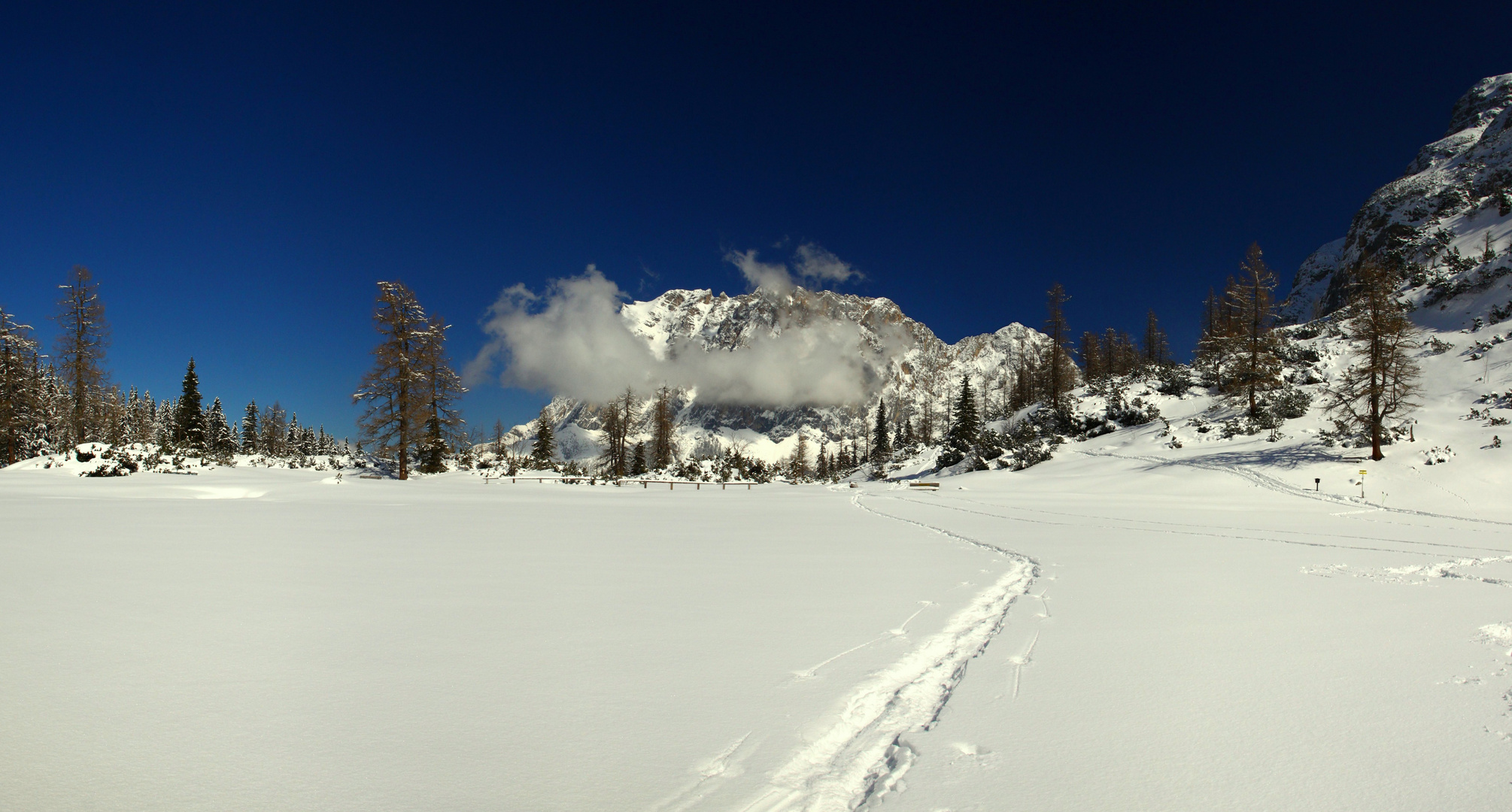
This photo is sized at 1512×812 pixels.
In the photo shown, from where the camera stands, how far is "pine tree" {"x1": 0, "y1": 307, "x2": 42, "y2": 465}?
25734 mm

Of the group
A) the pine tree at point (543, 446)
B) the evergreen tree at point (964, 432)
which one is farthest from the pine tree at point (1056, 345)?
the pine tree at point (543, 446)

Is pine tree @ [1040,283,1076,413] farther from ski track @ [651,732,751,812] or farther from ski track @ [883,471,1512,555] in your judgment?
ski track @ [651,732,751,812]

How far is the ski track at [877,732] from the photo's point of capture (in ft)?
7.71

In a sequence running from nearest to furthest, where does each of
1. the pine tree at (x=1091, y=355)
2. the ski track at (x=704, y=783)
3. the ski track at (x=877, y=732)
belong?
the ski track at (x=704, y=783) → the ski track at (x=877, y=732) → the pine tree at (x=1091, y=355)

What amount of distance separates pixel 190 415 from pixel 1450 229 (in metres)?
90.7

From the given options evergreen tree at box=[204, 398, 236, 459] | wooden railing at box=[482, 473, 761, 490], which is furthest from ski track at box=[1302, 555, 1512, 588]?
evergreen tree at box=[204, 398, 236, 459]

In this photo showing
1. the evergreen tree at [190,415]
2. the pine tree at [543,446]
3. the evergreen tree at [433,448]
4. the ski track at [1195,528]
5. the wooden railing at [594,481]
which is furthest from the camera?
the pine tree at [543,446]

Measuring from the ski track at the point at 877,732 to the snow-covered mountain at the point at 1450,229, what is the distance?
47.0m

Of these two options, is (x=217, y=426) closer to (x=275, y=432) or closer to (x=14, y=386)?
(x=275, y=432)

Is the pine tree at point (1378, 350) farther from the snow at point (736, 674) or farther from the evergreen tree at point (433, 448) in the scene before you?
the evergreen tree at point (433, 448)

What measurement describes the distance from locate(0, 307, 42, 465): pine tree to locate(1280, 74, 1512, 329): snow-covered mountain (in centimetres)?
6858

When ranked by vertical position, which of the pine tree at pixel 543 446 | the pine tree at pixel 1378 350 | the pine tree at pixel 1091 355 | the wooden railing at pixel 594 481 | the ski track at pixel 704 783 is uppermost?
the pine tree at pixel 1091 355

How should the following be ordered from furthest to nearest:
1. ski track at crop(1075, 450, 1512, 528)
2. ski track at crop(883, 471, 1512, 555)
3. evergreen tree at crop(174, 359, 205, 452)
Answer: evergreen tree at crop(174, 359, 205, 452) → ski track at crop(1075, 450, 1512, 528) → ski track at crop(883, 471, 1512, 555)

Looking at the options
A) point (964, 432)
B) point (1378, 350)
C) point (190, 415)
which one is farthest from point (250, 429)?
point (1378, 350)
